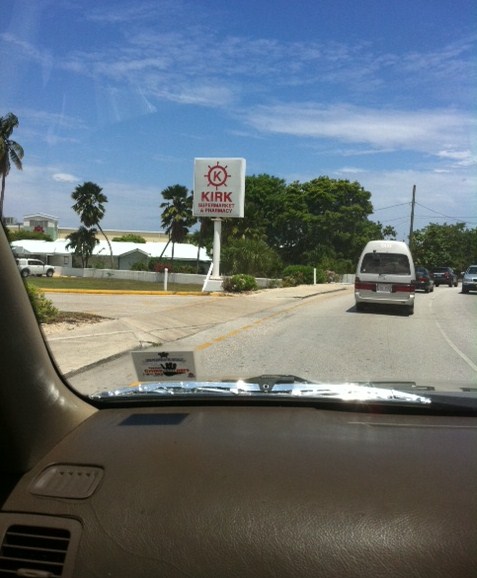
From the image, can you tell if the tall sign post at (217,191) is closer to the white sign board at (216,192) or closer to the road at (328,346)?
the white sign board at (216,192)

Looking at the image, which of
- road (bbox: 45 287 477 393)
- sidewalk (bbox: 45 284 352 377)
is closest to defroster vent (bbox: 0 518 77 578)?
road (bbox: 45 287 477 393)

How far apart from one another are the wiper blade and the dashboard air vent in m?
1.12

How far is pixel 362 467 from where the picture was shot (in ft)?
8.55

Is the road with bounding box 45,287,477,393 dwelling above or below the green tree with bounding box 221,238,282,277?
below

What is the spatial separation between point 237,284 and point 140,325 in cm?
1582

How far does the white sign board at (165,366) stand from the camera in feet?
11.5

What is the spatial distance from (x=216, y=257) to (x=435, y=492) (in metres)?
28.8

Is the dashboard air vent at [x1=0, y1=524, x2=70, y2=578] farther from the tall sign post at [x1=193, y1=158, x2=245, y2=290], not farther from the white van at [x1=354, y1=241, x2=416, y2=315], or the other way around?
the tall sign post at [x1=193, y1=158, x2=245, y2=290]

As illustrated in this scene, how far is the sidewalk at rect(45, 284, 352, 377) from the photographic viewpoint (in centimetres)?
931

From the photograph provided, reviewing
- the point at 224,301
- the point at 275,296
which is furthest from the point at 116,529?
the point at 275,296

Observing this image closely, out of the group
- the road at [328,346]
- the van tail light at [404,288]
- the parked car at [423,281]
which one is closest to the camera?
the road at [328,346]

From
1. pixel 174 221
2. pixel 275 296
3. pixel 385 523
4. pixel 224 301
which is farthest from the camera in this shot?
pixel 174 221

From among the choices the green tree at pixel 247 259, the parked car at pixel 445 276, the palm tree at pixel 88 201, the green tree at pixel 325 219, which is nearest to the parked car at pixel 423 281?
the green tree at pixel 247 259

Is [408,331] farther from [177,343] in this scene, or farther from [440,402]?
[440,402]
